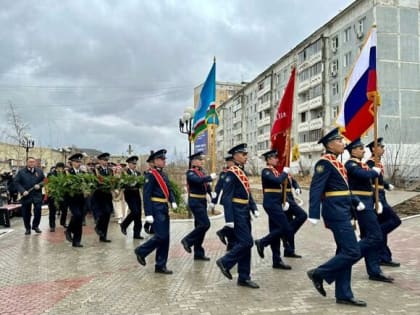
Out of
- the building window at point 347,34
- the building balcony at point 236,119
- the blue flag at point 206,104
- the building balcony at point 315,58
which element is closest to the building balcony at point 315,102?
the building balcony at point 315,58

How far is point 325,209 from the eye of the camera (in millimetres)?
5492

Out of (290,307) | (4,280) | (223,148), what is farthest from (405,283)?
(223,148)

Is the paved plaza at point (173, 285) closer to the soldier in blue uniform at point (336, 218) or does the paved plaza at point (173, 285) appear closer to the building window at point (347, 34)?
the soldier in blue uniform at point (336, 218)

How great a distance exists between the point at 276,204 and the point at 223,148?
76895 mm

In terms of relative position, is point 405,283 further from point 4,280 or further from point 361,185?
point 4,280

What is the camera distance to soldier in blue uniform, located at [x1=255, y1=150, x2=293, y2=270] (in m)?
7.27

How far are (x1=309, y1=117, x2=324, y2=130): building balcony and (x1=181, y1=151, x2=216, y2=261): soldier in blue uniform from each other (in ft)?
129

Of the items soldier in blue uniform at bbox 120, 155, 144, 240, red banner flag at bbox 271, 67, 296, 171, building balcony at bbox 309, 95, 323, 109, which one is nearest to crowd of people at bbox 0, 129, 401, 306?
red banner flag at bbox 271, 67, 296, 171

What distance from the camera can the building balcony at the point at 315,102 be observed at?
45803 mm

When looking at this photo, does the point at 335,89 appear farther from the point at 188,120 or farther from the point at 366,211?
the point at 366,211

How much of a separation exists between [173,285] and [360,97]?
4.39 meters

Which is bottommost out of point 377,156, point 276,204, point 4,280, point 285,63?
point 4,280

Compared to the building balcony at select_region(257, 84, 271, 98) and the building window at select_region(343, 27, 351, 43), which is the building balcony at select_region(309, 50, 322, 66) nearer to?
the building window at select_region(343, 27, 351, 43)

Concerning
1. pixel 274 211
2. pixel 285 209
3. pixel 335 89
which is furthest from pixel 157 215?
pixel 335 89
